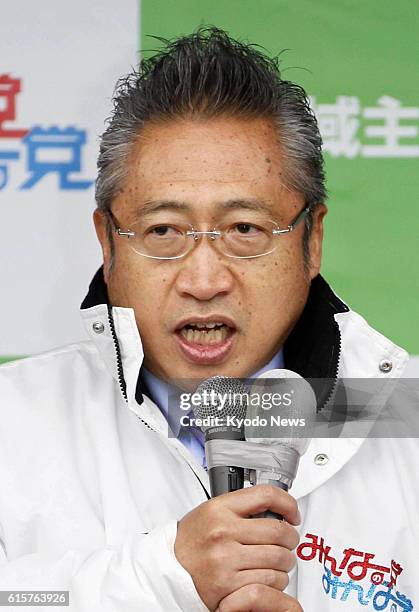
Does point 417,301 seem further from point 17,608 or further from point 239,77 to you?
point 17,608

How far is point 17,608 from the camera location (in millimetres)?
1473

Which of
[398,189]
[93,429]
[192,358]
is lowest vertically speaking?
[93,429]

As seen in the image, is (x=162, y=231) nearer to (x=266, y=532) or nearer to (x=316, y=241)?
(x=316, y=241)

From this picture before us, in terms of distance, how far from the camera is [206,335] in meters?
1.73

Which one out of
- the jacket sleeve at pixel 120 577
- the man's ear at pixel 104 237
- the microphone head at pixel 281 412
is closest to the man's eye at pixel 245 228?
the man's ear at pixel 104 237

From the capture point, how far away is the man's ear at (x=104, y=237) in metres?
1.87

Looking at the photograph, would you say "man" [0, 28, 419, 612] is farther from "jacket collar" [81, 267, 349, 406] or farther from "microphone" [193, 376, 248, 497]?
"microphone" [193, 376, 248, 497]

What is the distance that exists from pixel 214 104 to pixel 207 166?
0.11 m

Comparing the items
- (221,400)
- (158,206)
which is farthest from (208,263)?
(221,400)

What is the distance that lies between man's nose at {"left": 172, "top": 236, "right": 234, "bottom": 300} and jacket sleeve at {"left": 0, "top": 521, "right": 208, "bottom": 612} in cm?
39

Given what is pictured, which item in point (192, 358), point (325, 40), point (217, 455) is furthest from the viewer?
point (325, 40)

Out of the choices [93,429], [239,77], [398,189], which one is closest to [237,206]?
[239,77]

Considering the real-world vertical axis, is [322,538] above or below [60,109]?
below

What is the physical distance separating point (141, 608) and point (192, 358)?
0.42 meters
